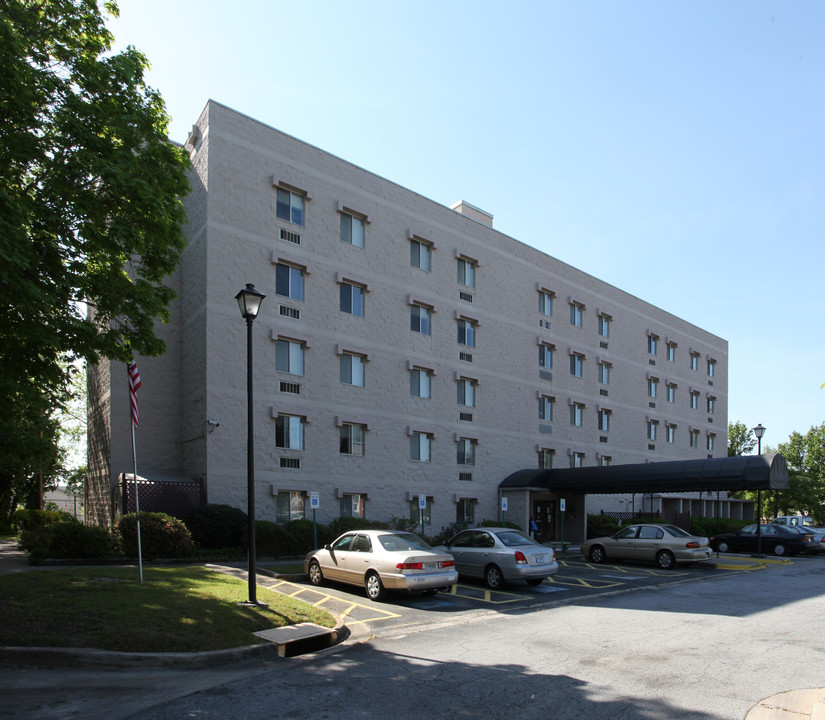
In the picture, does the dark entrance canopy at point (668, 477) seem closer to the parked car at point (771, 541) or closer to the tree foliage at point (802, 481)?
the parked car at point (771, 541)

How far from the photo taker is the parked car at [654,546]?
71.9 ft

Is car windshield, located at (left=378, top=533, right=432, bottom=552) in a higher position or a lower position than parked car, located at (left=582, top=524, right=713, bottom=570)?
higher

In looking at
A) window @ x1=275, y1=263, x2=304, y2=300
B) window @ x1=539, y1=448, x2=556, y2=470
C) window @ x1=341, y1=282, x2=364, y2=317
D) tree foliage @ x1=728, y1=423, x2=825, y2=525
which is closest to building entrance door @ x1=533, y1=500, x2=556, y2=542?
window @ x1=539, y1=448, x2=556, y2=470

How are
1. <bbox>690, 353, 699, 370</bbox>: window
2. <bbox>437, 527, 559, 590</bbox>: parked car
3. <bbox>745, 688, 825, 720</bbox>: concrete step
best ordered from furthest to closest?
<bbox>690, 353, 699, 370</bbox>: window → <bbox>437, 527, 559, 590</bbox>: parked car → <bbox>745, 688, 825, 720</bbox>: concrete step

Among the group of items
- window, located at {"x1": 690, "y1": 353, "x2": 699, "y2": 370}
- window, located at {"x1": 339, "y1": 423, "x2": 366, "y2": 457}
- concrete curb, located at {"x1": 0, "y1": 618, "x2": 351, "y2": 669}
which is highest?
window, located at {"x1": 690, "y1": 353, "x2": 699, "y2": 370}

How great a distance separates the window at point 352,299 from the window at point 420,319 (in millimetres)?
2884

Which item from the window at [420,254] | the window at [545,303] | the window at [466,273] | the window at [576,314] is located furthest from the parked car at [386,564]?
the window at [576,314]

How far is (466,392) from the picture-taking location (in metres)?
32.2

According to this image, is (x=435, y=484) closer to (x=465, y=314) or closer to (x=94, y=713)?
(x=465, y=314)

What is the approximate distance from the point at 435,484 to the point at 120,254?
64.3ft

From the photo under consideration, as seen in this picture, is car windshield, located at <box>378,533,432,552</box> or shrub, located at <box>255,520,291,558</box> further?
shrub, located at <box>255,520,291,558</box>

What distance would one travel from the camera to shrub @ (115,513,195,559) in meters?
19.6

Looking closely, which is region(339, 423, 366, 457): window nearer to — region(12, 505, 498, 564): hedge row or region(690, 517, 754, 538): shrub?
region(12, 505, 498, 564): hedge row

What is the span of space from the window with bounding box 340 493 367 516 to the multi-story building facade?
6cm
